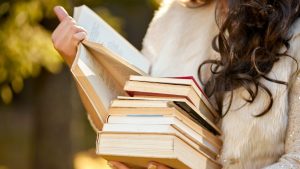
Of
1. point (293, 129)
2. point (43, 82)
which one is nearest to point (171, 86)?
point (293, 129)

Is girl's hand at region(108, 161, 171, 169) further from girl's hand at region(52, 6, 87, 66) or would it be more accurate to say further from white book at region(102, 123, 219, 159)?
girl's hand at region(52, 6, 87, 66)

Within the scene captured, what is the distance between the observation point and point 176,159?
232 centimetres

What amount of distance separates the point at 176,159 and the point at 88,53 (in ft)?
1.48

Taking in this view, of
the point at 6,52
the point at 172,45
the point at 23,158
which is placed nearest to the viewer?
the point at 172,45

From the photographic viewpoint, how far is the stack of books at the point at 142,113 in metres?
2.34

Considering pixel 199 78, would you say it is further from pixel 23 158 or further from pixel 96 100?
pixel 23 158

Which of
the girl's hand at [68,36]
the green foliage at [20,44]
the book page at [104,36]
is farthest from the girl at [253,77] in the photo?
the green foliage at [20,44]

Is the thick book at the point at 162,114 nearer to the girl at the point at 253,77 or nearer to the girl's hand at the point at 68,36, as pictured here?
the girl at the point at 253,77

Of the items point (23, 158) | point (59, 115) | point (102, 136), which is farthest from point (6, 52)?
point (23, 158)

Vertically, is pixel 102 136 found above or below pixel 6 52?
below

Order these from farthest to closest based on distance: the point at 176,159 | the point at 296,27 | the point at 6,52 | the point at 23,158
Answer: the point at 23,158, the point at 6,52, the point at 296,27, the point at 176,159

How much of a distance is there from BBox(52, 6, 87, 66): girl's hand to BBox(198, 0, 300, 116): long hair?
0.43 meters

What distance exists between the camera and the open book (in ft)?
8.21

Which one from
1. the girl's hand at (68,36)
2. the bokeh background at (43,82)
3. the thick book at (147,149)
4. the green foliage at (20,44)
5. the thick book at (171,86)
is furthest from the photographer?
the bokeh background at (43,82)
